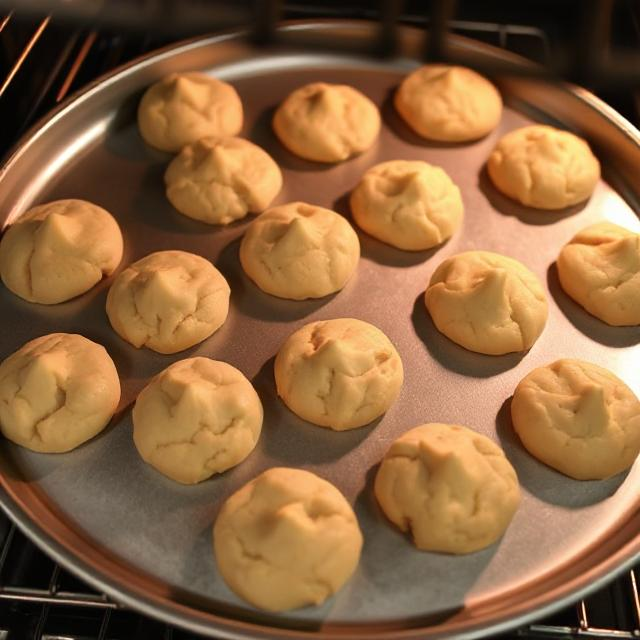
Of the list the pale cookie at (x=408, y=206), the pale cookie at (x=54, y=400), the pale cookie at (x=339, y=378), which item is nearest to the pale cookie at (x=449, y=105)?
the pale cookie at (x=408, y=206)

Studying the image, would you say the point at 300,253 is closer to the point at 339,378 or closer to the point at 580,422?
the point at 339,378

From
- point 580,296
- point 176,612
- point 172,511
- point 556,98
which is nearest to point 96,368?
point 172,511

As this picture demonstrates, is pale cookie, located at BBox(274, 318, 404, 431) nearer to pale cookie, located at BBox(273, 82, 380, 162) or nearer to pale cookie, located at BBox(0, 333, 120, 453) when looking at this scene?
pale cookie, located at BBox(0, 333, 120, 453)

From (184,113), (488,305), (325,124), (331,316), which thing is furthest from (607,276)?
(184,113)

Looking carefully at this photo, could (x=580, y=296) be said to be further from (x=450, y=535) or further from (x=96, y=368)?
(x=96, y=368)

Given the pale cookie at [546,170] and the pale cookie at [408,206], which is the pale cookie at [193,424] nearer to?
the pale cookie at [408,206]

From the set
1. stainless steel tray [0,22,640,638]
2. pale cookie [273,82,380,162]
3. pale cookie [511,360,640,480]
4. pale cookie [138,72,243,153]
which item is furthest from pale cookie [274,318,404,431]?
pale cookie [138,72,243,153]
